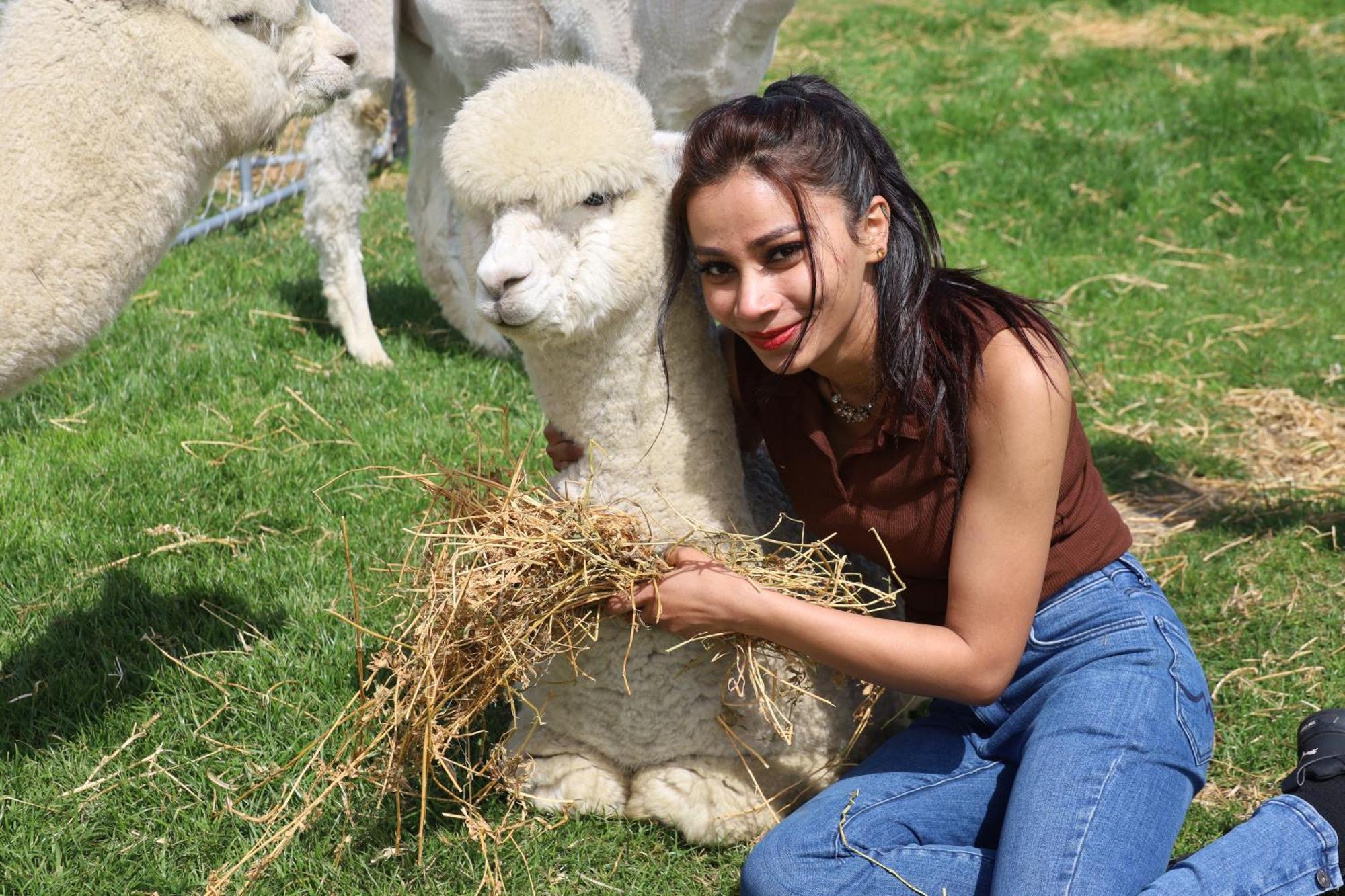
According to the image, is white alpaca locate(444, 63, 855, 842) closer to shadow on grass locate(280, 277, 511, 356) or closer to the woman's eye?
the woman's eye

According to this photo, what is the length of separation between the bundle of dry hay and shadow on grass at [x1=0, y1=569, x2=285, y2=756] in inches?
21.6

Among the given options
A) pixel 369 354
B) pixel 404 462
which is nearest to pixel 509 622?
pixel 404 462

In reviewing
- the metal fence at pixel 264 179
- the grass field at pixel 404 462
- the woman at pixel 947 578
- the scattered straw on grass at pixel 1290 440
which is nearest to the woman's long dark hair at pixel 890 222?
the woman at pixel 947 578

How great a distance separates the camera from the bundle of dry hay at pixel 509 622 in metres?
2.16

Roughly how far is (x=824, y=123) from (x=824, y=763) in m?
1.16

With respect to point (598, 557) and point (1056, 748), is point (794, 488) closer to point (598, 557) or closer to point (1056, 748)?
point (598, 557)

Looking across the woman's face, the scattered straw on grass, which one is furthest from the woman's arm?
the scattered straw on grass

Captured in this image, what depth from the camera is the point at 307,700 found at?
2.68 m

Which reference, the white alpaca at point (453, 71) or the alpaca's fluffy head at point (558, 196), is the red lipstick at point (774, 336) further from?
the white alpaca at point (453, 71)

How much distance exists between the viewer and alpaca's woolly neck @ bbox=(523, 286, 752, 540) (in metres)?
2.22

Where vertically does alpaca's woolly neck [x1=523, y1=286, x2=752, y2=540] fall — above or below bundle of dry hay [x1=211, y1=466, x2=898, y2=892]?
above

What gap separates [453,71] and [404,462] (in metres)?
1.45

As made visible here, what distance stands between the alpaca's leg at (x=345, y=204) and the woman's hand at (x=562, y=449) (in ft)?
7.59

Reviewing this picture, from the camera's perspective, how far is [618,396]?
7.34 feet
